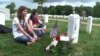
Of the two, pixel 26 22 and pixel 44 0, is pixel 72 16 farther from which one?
pixel 44 0

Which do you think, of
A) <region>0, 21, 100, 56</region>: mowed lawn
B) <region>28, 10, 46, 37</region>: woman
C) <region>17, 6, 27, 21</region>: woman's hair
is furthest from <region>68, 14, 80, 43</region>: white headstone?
<region>17, 6, 27, 21</region>: woman's hair

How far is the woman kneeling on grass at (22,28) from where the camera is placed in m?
11.5

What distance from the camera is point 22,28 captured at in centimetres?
1172

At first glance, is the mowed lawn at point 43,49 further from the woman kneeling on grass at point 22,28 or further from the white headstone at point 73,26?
the white headstone at point 73,26

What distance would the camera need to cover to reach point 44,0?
77.7 meters

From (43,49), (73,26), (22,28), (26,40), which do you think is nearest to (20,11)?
(22,28)

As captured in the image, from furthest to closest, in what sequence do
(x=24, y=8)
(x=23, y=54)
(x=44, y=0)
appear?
1. (x=44, y=0)
2. (x=24, y=8)
3. (x=23, y=54)

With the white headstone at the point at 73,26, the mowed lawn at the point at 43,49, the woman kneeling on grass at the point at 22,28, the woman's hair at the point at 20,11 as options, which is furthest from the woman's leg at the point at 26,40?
the white headstone at the point at 73,26

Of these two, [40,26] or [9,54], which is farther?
[40,26]

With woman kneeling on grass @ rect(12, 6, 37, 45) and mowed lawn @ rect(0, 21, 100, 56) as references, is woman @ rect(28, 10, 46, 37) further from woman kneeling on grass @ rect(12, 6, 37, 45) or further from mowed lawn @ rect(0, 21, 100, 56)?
woman kneeling on grass @ rect(12, 6, 37, 45)

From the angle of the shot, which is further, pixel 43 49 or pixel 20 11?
pixel 20 11

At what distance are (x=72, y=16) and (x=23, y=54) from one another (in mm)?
2153

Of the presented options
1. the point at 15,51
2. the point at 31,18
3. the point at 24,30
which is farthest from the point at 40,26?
the point at 15,51

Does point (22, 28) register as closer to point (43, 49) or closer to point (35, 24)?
point (43, 49)
